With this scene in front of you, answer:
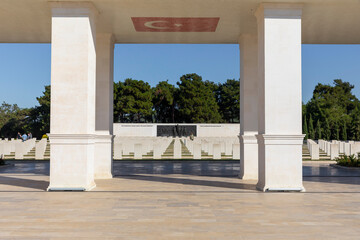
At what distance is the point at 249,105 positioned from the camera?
14.5 meters

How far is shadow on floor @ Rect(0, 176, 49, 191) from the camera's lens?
11.7 m

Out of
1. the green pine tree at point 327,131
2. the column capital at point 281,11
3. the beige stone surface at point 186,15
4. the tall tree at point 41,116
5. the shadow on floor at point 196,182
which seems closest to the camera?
the column capital at point 281,11

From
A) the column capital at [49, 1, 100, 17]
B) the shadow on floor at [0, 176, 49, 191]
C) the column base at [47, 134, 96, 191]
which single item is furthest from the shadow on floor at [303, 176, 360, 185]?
the column capital at [49, 1, 100, 17]

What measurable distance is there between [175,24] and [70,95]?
467 centimetres

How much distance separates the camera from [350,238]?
576 cm

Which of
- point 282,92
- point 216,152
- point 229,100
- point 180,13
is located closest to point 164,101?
point 229,100

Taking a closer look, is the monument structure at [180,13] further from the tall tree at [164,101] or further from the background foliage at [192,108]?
the tall tree at [164,101]

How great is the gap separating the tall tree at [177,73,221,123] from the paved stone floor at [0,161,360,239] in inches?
2160

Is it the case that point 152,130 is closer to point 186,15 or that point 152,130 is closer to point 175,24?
point 175,24

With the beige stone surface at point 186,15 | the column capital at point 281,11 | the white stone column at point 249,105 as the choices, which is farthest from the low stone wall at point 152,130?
the column capital at point 281,11

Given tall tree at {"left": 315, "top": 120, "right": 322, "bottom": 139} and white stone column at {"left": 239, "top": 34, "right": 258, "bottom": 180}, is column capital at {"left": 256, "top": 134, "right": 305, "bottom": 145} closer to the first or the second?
white stone column at {"left": 239, "top": 34, "right": 258, "bottom": 180}

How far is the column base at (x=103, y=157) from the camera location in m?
14.2

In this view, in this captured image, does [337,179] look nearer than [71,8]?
No

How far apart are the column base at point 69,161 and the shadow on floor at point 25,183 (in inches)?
→ 30.1
